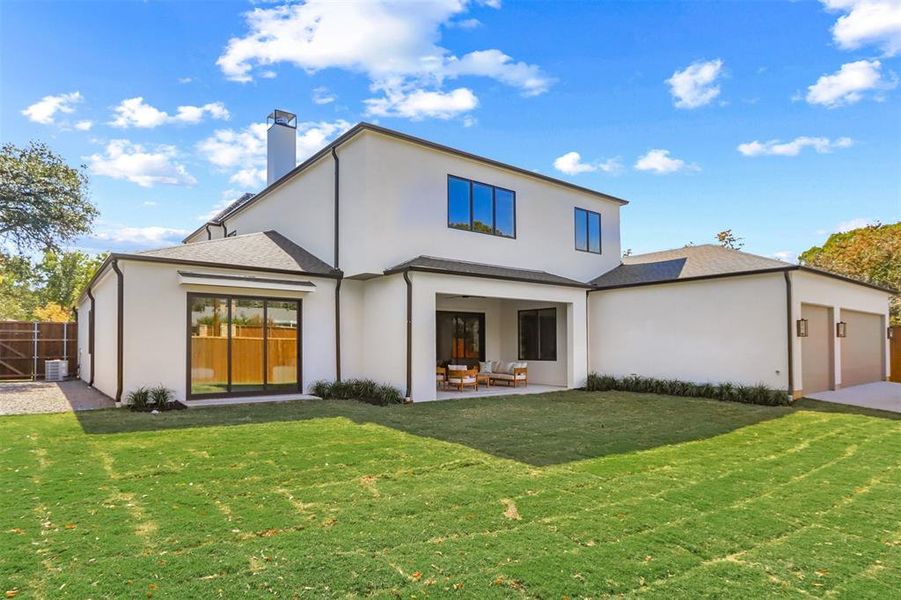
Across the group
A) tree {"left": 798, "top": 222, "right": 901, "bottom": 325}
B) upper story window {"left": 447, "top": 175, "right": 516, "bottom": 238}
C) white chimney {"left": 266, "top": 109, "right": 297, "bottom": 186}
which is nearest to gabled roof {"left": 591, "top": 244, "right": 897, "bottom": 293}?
upper story window {"left": 447, "top": 175, "right": 516, "bottom": 238}

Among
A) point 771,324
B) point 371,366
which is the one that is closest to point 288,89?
point 371,366

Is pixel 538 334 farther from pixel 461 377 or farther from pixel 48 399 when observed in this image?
pixel 48 399

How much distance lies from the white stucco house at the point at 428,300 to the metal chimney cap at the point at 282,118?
14.9 feet

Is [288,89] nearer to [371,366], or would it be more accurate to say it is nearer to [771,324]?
[371,366]

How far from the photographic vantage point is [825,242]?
120ft

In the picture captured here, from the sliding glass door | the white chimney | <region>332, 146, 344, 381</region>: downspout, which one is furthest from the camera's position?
the white chimney

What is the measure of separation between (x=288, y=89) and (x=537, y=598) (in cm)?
1915

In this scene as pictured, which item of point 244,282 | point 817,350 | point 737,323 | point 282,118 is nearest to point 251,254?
point 244,282

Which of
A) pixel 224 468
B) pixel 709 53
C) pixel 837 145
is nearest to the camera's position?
pixel 224 468

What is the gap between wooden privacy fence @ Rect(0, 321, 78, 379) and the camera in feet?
61.5

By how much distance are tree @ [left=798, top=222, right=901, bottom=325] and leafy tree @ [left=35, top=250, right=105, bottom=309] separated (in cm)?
5259

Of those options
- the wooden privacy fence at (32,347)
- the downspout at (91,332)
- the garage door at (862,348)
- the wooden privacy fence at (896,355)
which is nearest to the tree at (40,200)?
the wooden privacy fence at (32,347)

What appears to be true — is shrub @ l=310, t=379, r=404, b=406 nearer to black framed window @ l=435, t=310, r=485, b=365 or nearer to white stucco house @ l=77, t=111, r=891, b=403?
white stucco house @ l=77, t=111, r=891, b=403

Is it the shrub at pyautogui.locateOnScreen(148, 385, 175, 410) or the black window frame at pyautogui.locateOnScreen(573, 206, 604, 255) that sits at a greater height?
the black window frame at pyautogui.locateOnScreen(573, 206, 604, 255)
